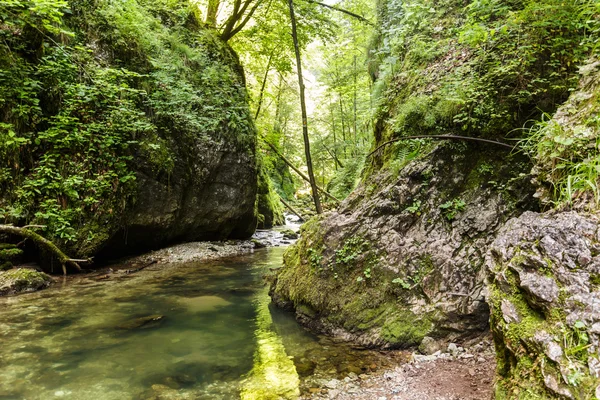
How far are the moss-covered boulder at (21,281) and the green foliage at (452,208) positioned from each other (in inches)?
308

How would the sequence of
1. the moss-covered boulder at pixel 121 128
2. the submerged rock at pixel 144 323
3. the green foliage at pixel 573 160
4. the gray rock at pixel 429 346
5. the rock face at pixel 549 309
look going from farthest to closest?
1. the moss-covered boulder at pixel 121 128
2. the submerged rock at pixel 144 323
3. the gray rock at pixel 429 346
4. the green foliage at pixel 573 160
5. the rock face at pixel 549 309

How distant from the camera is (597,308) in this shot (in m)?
1.95

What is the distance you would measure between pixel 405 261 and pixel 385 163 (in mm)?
2162

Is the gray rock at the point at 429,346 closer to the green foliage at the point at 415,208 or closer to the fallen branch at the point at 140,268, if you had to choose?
the green foliage at the point at 415,208

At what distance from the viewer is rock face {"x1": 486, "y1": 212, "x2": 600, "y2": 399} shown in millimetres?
1870

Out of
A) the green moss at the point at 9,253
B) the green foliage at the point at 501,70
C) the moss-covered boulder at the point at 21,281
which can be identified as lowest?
the moss-covered boulder at the point at 21,281

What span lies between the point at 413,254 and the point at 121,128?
8151 mm

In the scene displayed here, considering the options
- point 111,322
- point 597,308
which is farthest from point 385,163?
point 111,322

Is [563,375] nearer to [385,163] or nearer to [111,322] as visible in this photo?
[385,163]

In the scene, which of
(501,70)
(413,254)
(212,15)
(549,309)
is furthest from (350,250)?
(212,15)

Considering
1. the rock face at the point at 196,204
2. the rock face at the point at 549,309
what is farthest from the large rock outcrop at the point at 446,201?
the rock face at the point at 196,204

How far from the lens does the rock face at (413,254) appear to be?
4.39 m

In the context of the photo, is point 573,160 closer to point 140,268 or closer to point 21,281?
point 21,281

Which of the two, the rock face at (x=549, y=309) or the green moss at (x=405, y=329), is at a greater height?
the rock face at (x=549, y=309)
